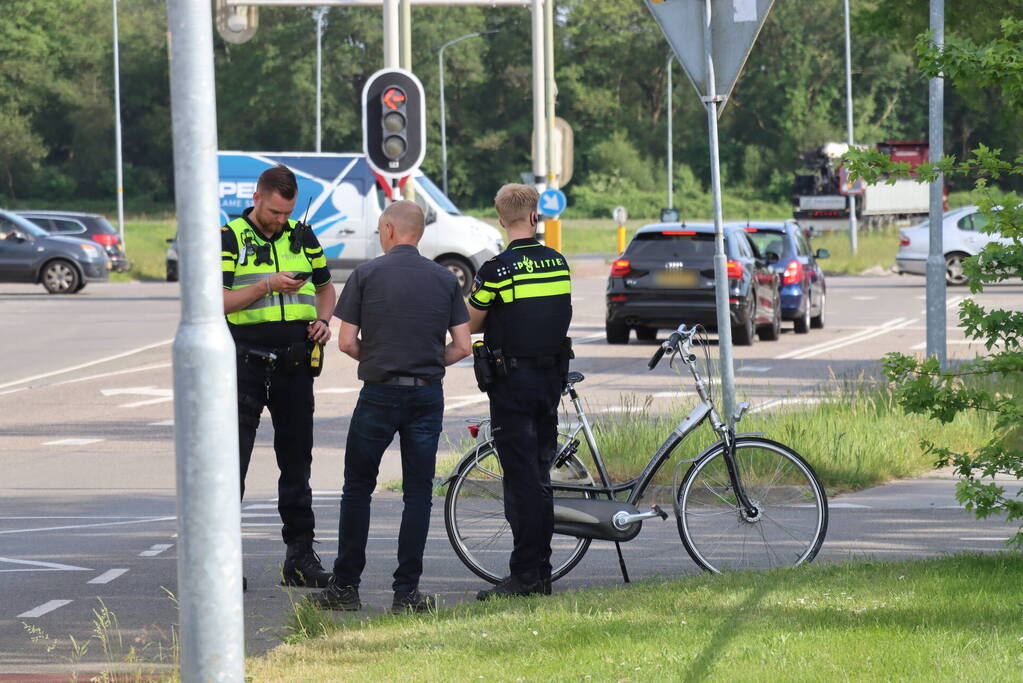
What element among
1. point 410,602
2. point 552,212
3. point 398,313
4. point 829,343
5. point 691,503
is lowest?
point 829,343

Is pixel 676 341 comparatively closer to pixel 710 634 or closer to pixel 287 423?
pixel 287 423

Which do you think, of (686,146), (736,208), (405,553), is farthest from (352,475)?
(686,146)

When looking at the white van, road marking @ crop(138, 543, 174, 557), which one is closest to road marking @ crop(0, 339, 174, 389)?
the white van

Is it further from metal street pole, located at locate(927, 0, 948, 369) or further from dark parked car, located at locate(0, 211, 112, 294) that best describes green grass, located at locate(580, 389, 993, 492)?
dark parked car, located at locate(0, 211, 112, 294)

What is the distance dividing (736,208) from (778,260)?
6739cm

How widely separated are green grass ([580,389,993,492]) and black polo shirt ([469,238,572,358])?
2.69 metres

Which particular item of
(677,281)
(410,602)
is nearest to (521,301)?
(410,602)

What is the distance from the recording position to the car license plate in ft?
69.4

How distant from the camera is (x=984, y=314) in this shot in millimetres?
6855

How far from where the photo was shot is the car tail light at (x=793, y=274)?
23.8m

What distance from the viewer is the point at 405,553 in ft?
22.8

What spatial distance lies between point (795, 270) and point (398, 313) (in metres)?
17.6

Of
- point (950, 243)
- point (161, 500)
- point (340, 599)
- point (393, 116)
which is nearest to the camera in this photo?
point (340, 599)

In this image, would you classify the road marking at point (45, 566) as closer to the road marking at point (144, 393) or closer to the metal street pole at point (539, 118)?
the road marking at point (144, 393)
